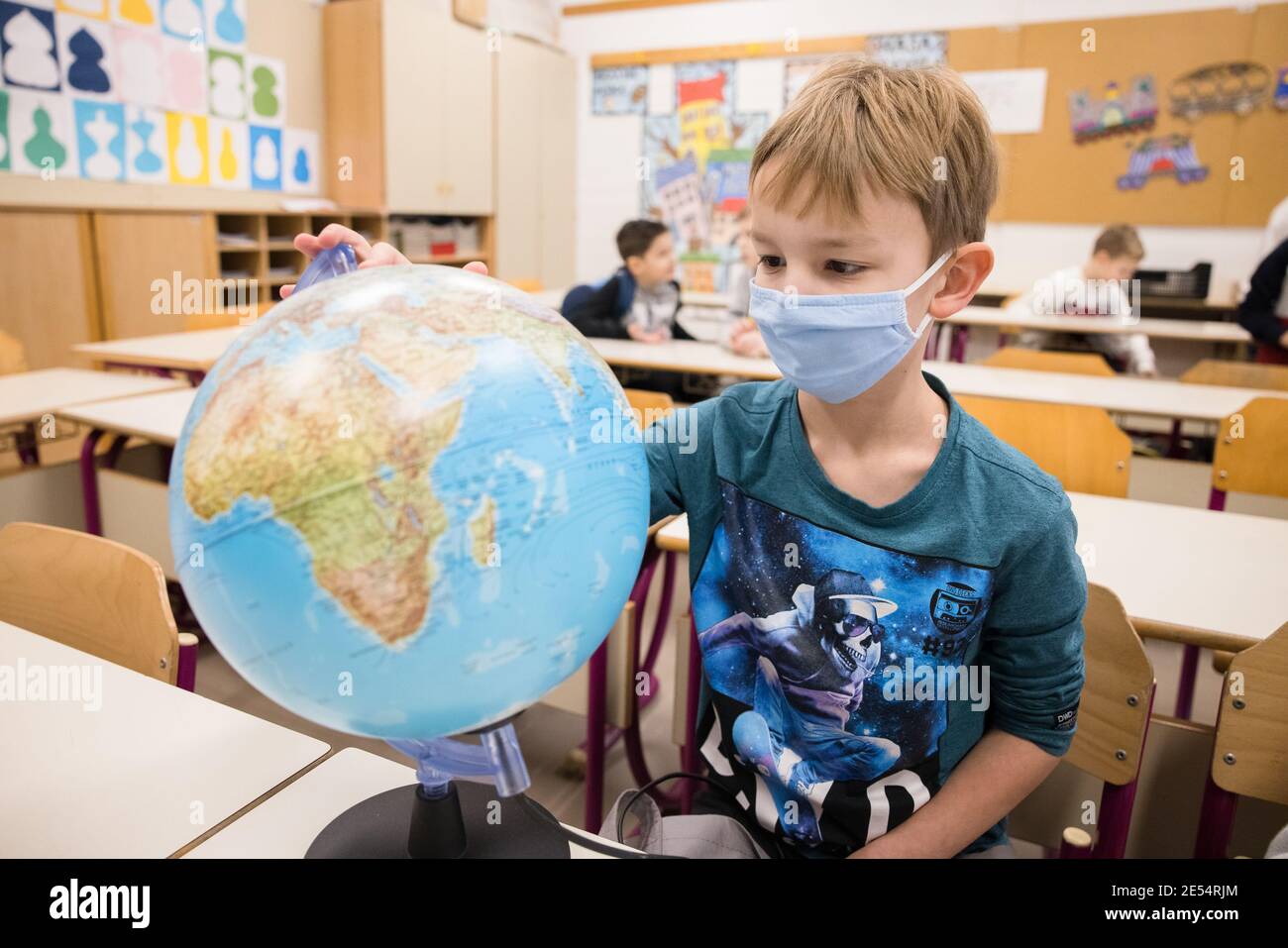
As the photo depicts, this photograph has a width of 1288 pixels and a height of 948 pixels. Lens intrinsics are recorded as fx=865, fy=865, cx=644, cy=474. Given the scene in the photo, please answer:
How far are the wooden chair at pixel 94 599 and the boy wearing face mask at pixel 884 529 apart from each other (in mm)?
803

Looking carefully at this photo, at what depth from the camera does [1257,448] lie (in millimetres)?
2498

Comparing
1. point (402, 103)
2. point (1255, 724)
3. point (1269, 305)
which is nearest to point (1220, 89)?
point (1269, 305)

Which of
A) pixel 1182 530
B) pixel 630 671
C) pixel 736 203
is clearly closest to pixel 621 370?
pixel 630 671

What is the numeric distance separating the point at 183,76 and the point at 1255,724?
6.19m

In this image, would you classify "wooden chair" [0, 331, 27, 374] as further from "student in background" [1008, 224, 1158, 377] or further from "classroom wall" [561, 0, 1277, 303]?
"classroom wall" [561, 0, 1277, 303]

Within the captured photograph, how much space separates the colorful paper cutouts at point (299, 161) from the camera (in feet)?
20.2

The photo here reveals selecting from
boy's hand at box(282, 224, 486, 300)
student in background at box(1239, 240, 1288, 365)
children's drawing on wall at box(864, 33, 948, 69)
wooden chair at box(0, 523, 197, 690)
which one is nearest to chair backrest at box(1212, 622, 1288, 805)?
boy's hand at box(282, 224, 486, 300)

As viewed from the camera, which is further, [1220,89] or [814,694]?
[1220,89]

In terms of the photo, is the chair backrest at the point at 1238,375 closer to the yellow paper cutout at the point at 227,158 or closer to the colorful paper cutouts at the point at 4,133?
the yellow paper cutout at the point at 227,158

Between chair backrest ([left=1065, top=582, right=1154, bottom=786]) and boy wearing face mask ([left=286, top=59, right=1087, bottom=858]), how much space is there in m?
0.28

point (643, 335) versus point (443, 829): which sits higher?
point (643, 335)

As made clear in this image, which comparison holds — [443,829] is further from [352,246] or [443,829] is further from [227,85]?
[227,85]

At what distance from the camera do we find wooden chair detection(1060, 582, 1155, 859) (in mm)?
1259

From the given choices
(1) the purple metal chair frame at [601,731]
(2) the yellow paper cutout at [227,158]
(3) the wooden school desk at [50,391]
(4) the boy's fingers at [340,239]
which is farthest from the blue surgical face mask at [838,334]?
(2) the yellow paper cutout at [227,158]
